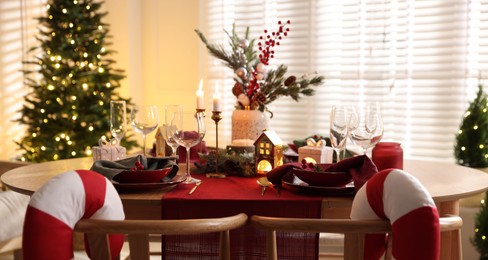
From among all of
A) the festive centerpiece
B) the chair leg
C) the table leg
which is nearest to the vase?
the festive centerpiece

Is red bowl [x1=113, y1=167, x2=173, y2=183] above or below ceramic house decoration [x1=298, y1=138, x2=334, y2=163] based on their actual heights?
below

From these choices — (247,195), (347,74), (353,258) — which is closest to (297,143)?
(247,195)

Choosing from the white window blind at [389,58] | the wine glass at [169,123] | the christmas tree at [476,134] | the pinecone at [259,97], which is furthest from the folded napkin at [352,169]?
the white window blind at [389,58]

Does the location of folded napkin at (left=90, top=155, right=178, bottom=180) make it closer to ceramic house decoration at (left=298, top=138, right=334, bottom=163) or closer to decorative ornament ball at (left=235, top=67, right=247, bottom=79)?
ceramic house decoration at (left=298, top=138, right=334, bottom=163)

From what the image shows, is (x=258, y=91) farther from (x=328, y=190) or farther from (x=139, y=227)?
(x=139, y=227)

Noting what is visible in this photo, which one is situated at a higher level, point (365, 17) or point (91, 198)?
point (365, 17)

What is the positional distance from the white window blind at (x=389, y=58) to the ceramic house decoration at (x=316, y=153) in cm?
195

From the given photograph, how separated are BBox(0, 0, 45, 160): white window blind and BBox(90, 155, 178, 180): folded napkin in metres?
2.68

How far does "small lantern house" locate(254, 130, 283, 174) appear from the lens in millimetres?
2146

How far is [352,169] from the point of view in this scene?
6.04 ft

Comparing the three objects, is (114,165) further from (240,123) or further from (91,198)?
(240,123)

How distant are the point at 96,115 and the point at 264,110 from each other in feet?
6.66

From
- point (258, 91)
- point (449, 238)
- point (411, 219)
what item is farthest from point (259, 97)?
point (411, 219)

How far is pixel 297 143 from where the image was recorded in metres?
2.54
